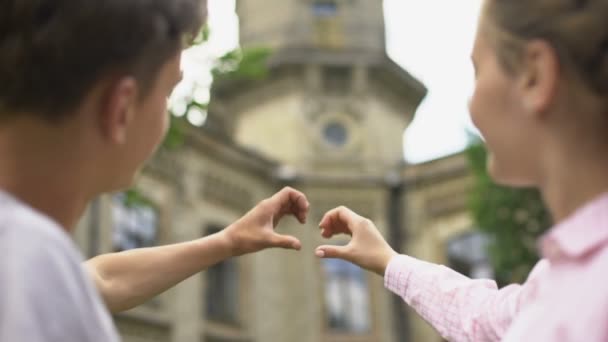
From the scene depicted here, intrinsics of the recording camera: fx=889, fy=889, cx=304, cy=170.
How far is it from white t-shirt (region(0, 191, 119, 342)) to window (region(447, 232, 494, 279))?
16354 mm

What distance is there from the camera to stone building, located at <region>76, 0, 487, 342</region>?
593 inches

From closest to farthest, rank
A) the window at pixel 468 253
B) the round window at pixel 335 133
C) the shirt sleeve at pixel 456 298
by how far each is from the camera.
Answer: the shirt sleeve at pixel 456 298 < the window at pixel 468 253 < the round window at pixel 335 133

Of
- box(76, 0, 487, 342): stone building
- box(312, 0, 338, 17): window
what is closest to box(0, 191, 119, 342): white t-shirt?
box(76, 0, 487, 342): stone building

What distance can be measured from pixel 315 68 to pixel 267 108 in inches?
51.1

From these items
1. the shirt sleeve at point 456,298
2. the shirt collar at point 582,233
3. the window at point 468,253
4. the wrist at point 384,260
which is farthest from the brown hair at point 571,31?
the window at point 468,253

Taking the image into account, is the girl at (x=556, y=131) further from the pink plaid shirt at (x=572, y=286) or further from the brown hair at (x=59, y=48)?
the brown hair at (x=59, y=48)

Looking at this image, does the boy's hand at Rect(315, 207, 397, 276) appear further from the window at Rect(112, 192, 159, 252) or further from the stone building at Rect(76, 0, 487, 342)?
the stone building at Rect(76, 0, 487, 342)

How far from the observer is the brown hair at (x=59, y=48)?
3.53 ft

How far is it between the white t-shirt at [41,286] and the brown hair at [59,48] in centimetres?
13

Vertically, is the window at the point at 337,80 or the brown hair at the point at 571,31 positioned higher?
the window at the point at 337,80

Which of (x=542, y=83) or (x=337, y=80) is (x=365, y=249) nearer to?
(x=542, y=83)

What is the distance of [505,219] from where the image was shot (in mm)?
13648

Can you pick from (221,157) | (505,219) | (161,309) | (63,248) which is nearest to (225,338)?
(161,309)

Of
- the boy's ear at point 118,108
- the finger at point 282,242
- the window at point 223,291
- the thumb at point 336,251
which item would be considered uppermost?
the window at point 223,291
